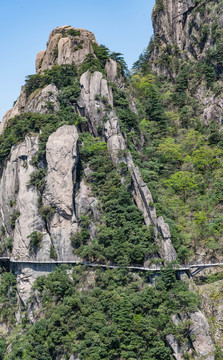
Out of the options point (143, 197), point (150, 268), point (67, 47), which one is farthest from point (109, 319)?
point (67, 47)

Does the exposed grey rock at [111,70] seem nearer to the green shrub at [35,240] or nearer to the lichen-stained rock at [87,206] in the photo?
the lichen-stained rock at [87,206]

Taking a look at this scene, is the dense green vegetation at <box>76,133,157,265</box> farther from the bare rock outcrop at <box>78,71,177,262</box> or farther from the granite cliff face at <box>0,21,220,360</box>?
the bare rock outcrop at <box>78,71,177,262</box>

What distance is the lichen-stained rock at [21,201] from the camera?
42.3m

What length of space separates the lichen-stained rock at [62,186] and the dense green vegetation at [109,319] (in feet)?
15.1

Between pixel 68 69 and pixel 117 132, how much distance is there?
12.2 metres

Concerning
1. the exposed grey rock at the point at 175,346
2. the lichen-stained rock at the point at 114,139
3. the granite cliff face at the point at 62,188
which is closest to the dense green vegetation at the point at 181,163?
the granite cliff face at the point at 62,188

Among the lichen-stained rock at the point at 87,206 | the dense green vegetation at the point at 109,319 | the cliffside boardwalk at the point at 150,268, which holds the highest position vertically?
the lichen-stained rock at the point at 87,206

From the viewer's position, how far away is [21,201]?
144 ft

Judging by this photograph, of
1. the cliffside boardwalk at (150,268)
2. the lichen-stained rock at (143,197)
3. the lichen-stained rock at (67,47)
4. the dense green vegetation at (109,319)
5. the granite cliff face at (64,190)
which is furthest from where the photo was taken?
the lichen-stained rock at (67,47)

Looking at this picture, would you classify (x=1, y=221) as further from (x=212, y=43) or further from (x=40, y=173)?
(x=212, y=43)

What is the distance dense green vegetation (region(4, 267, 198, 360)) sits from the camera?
32.1m

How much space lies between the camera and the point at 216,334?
3334 centimetres

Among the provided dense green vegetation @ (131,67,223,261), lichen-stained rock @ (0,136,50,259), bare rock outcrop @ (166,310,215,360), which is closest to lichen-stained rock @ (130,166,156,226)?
dense green vegetation @ (131,67,223,261)

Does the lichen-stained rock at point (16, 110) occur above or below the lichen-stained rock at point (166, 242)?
above
